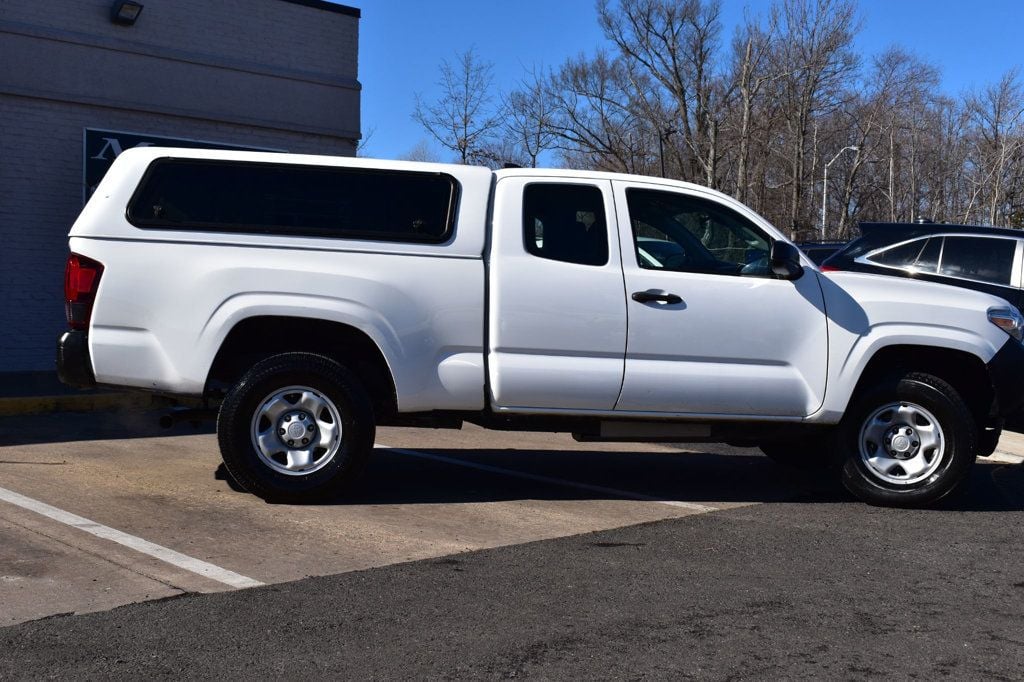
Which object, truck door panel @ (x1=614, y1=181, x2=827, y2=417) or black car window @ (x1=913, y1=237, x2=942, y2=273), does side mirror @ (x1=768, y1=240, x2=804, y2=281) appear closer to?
truck door panel @ (x1=614, y1=181, x2=827, y2=417)

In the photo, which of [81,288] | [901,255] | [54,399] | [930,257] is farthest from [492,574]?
[54,399]

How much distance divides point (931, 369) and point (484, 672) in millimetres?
4663

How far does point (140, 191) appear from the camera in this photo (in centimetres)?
702

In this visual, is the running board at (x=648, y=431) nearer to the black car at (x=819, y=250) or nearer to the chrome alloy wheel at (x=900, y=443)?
the chrome alloy wheel at (x=900, y=443)

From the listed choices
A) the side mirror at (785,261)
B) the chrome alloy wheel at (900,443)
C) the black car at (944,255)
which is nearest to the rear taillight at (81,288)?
the side mirror at (785,261)

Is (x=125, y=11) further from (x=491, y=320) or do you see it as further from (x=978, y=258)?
(x=978, y=258)

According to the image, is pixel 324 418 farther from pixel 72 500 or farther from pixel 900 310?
pixel 900 310

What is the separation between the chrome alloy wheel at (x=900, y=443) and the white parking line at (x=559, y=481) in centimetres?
110

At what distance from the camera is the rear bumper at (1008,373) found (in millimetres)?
7492

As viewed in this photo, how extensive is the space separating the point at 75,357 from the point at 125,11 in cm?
841

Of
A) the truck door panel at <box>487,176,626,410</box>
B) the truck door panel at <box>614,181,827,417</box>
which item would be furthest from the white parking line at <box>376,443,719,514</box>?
the truck door panel at <box>487,176,626,410</box>

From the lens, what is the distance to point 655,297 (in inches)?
283

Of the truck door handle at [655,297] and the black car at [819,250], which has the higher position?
the black car at [819,250]

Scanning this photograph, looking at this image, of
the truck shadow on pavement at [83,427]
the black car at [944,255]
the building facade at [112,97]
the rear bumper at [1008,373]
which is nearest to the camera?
the rear bumper at [1008,373]
